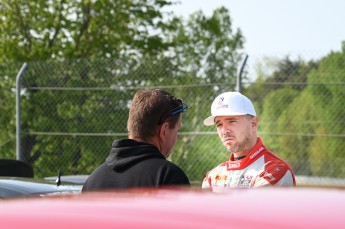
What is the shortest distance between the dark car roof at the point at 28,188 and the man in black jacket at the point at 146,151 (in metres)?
1.53

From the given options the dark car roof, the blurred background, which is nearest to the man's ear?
the dark car roof

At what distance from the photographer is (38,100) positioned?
589 inches

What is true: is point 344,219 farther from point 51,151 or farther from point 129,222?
point 51,151

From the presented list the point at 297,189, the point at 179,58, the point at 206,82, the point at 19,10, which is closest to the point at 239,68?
the point at 206,82

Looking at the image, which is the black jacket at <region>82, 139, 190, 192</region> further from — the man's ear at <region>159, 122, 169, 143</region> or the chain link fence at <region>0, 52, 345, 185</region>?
the chain link fence at <region>0, 52, 345, 185</region>

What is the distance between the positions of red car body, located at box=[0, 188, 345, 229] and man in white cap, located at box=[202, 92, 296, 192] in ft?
7.89

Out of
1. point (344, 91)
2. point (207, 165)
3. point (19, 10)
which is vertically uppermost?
point (19, 10)

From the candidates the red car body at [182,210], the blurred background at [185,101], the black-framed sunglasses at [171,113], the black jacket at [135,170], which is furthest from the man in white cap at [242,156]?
the blurred background at [185,101]

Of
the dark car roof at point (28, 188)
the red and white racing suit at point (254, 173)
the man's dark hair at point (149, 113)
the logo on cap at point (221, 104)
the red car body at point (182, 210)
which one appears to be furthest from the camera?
the dark car roof at point (28, 188)

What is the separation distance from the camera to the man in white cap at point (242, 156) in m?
4.83

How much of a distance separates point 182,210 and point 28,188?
3.87 meters

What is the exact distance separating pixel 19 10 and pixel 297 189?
895 inches

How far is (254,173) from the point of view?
4863 millimetres

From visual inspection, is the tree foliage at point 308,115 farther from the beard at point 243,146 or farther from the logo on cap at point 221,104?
the beard at point 243,146
